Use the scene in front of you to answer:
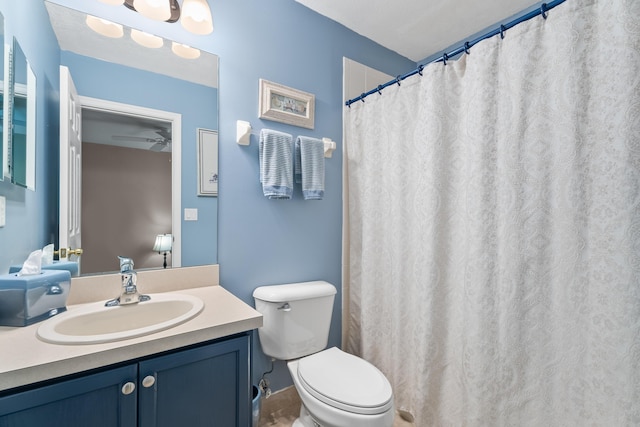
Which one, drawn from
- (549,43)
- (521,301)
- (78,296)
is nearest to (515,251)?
(521,301)

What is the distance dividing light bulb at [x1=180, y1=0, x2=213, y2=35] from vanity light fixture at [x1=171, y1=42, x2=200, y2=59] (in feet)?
0.31

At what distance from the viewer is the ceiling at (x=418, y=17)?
164 cm

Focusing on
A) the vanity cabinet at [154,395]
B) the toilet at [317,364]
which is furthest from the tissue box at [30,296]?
the toilet at [317,364]

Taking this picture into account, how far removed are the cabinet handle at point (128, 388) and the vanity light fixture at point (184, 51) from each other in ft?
4.41

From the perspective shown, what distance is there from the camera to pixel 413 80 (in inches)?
58.2

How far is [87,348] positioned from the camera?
74cm

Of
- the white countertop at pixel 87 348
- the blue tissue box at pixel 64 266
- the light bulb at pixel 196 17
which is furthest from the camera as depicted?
the light bulb at pixel 196 17

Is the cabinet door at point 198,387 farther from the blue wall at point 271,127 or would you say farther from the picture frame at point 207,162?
the picture frame at point 207,162

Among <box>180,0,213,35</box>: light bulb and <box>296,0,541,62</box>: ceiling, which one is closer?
<box>180,0,213,35</box>: light bulb

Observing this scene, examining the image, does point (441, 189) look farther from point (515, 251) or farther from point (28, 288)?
point (28, 288)

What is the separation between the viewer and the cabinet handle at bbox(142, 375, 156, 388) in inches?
31.4

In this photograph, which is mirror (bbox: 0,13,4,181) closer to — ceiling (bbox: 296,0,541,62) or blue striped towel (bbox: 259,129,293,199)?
blue striped towel (bbox: 259,129,293,199)

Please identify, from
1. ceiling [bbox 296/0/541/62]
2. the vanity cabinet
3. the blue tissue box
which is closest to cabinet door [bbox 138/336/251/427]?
the vanity cabinet

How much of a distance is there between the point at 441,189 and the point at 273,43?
1.22 meters
